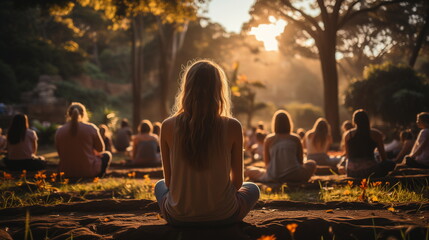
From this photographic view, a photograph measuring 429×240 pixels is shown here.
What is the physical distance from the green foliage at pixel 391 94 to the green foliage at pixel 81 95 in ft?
64.3

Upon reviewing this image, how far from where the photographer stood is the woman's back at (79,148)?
671cm

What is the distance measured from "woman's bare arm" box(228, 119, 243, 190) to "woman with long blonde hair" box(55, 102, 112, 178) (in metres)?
4.10

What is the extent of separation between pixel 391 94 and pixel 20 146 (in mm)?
15752

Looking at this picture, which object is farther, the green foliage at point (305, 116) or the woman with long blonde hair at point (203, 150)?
the green foliage at point (305, 116)

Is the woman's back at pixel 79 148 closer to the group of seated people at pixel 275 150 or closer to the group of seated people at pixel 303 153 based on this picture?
the group of seated people at pixel 275 150

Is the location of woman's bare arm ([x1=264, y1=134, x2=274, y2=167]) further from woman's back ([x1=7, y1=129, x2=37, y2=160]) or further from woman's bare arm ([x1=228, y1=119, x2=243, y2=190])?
woman's back ([x1=7, y1=129, x2=37, y2=160])

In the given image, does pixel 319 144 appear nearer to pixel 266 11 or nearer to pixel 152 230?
pixel 152 230

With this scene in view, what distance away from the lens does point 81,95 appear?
1203 inches

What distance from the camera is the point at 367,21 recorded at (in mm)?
26391

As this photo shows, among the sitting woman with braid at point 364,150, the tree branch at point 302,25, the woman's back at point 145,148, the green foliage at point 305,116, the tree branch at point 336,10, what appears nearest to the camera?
the sitting woman with braid at point 364,150

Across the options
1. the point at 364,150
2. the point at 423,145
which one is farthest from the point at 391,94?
the point at 364,150

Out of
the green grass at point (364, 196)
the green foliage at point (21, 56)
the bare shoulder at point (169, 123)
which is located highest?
the green foliage at point (21, 56)

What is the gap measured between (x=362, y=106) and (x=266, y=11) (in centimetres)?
680

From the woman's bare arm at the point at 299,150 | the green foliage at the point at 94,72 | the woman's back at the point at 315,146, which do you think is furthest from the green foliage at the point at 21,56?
the woman's bare arm at the point at 299,150
